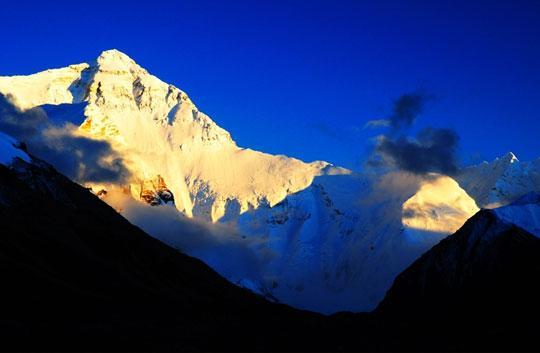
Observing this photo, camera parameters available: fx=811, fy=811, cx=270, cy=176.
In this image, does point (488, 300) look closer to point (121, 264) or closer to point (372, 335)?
point (372, 335)

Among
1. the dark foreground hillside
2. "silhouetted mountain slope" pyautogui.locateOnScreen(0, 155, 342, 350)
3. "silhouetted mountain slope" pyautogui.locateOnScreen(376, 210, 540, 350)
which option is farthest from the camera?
"silhouetted mountain slope" pyautogui.locateOnScreen(376, 210, 540, 350)

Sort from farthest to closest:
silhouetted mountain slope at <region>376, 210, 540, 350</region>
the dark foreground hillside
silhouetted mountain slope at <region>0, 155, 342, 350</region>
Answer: silhouetted mountain slope at <region>376, 210, 540, 350</region> < the dark foreground hillside < silhouetted mountain slope at <region>0, 155, 342, 350</region>

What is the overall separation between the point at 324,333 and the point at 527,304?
155 ft

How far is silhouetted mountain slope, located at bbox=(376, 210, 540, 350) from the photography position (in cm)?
9286

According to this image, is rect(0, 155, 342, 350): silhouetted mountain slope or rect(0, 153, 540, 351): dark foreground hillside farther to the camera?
rect(0, 153, 540, 351): dark foreground hillside

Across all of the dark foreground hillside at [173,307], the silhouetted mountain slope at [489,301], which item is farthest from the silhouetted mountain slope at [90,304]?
the silhouetted mountain slope at [489,301]

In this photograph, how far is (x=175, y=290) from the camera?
19238cm

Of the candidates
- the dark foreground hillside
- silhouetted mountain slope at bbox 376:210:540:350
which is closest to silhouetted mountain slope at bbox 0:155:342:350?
the dark foreground hillside

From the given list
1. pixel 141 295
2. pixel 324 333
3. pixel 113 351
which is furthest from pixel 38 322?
pixel 141 295

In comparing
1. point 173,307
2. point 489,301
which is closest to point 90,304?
point 173,307

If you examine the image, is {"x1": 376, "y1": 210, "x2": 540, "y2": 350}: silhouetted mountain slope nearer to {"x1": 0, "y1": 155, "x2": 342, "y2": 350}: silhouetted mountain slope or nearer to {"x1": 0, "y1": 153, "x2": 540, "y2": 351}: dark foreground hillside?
{"x1": 0, "y1": 153, "x2": 540, "y2": 351}: dark foreground hillside

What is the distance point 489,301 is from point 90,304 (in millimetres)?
75828

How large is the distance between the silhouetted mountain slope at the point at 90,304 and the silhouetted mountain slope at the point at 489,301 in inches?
727

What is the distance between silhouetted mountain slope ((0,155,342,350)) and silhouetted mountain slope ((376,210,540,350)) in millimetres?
18459
